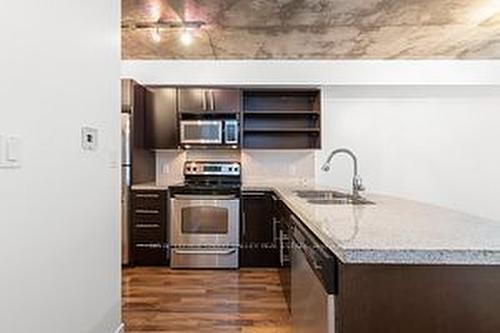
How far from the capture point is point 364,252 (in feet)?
4.16

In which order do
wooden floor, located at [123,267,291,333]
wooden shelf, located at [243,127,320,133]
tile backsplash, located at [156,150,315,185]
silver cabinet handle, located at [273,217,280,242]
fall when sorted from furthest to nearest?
1. tile backsplash, located at [156,150,315,185]
2. wooden shelf, located at [243,127,320,133]
3. silver cabinet handle, located at [273,217,280,242]
4. wooden floor, located at [123,267,291,333]

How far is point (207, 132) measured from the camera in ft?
17.3

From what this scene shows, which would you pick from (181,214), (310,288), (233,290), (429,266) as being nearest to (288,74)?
(181,214)

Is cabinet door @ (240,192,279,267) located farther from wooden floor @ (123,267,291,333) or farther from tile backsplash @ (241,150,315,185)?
tile backsplash @ (241,150,315,185)

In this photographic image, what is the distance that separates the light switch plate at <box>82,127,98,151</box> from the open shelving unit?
3172 mm

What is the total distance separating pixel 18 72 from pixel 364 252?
4.35 ft

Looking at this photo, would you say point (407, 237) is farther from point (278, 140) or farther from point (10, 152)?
point (278, 140)

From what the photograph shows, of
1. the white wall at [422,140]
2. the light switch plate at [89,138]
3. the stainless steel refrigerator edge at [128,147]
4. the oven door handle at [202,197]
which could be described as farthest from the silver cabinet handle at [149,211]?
the light switch plate at [89,138]

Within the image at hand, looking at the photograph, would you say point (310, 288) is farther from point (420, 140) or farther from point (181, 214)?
point (420, 140)

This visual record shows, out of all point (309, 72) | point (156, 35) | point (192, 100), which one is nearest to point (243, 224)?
point (192, 100)

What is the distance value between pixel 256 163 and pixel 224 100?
0.93 metres

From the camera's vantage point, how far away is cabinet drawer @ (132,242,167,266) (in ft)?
16.1

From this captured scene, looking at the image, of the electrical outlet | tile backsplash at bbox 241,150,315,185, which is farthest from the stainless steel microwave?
the electrical outlet

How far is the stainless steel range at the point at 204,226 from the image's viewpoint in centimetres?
486
